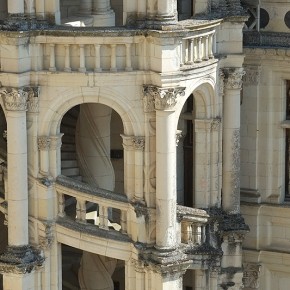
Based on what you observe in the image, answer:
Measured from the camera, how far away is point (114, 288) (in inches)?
1860

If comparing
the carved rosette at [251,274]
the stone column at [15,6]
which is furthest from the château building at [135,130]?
the carved rosette at [251,274]

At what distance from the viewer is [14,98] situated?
40312mm

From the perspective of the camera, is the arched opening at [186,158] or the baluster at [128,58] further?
the arched opening at [186,158]

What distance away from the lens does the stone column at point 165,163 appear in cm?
4012

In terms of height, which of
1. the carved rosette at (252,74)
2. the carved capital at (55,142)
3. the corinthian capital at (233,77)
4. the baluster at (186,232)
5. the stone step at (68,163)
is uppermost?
the corinthian capital at (233,77)

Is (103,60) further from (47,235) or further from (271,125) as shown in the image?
(271,125)

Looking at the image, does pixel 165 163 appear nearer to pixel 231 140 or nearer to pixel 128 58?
pixel 128 58

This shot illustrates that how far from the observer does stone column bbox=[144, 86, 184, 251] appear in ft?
132

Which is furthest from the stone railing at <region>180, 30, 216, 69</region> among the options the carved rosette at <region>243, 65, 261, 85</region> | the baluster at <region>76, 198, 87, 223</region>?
the baluster at <region>76, 198, 87, 223</region>

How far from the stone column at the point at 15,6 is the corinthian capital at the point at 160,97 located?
3.01 meters

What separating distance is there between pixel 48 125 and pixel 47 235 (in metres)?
2.44

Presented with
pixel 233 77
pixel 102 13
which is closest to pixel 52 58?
pixel 102 13

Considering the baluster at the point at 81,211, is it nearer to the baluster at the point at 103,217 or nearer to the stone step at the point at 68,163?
the baluster at the point at 103,217

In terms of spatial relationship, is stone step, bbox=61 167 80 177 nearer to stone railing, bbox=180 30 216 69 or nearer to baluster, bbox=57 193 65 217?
baluster, bbox=57 193 65 217
